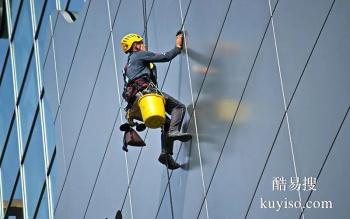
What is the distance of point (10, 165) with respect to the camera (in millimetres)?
25766

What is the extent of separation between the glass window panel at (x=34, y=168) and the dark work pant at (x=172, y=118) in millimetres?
7494

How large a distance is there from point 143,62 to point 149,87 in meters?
0.46

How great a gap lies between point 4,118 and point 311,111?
45.0ft

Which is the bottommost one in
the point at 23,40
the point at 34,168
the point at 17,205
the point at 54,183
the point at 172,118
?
the point at 17,205

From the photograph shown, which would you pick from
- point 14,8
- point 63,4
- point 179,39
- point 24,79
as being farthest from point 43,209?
point 179,39

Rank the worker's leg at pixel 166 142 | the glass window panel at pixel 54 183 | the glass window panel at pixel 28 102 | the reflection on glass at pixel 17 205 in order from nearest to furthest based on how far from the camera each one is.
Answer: the worker's leg at pixel 166 142 → the glass window panel at pixel 54 183 → the glass window panel at pixel 28 102 → the reflection on glass at pixel 17 205

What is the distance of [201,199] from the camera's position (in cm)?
1550

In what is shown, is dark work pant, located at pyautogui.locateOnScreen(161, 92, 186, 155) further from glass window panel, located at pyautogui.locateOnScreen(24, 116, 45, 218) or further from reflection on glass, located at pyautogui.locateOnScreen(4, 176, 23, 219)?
reflection on glass, located at pyautogui.locateOnScreen(4, 176, 23, 219)

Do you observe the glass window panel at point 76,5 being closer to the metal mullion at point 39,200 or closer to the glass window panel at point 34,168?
the glass window panel at point 34,168

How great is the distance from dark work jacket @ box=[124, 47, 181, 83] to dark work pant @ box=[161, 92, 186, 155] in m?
0.40

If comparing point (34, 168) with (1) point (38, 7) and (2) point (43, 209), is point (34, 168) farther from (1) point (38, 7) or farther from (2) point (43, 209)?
(1) point (38, 7)

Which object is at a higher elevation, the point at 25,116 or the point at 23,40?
the point at 23,40

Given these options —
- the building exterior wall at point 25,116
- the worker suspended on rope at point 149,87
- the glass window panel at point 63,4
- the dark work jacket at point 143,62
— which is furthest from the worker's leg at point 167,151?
the glass window panel at point 63,4

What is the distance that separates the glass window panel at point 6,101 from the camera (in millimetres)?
26031
